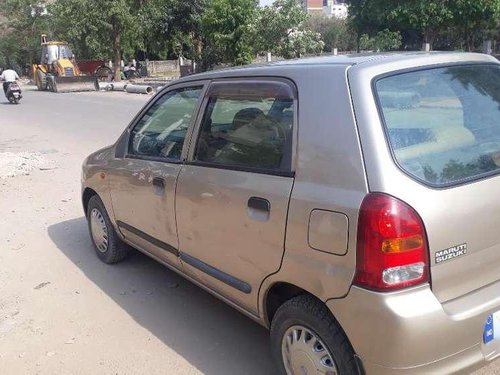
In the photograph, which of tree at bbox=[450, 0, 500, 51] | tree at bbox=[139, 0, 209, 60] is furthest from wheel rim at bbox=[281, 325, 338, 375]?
tree at bbox=[450, 0, 500, 51]

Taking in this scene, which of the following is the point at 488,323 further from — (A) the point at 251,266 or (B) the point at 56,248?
(B) the point at 56,248

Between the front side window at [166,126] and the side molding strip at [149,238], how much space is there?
572 millimetres

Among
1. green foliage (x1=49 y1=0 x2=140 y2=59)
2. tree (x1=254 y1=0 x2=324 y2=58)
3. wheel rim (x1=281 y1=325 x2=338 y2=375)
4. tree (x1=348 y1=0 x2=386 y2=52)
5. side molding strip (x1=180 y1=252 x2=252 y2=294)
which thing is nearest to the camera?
wheel rim (x1=281 y1=325 x2=338 y2=375)

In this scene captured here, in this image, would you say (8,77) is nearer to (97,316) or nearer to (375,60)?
(97,316)

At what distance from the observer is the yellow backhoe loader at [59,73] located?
28359 mm

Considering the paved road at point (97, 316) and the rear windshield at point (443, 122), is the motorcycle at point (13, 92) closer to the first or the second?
the paved road at point (97, 316)

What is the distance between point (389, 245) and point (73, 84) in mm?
28615

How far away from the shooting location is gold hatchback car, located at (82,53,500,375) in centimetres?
216

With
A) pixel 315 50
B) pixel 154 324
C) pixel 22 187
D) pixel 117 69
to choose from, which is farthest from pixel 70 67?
pixel 154 324

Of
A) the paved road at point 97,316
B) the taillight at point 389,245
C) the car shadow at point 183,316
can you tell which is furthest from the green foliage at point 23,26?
the taillight at point 389,245

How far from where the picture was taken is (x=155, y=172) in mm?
3570

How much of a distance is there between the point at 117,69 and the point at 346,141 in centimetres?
3703

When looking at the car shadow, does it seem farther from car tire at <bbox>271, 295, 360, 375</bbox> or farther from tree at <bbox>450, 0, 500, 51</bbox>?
tree at <bbox>450, 0, 500, 51</bbox>

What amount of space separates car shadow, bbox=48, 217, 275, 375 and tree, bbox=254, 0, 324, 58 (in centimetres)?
2123
